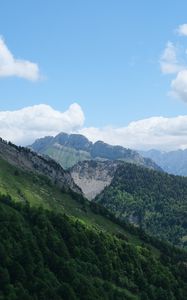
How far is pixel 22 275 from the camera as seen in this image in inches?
5221

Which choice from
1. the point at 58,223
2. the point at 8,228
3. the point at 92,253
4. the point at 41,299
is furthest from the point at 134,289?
the point at 41,299

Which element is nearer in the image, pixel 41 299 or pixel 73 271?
pixel 41 299

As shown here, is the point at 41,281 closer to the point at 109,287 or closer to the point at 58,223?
the point at 109,287

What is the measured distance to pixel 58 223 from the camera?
196125mm

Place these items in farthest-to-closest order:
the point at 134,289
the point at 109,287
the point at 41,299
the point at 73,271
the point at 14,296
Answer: the point at 134,289 < the point at 109,287 < the point at 73,271 < the point at 41,299 < the point at 14,296

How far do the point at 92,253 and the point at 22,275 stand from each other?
60888mm

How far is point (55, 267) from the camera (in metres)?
154

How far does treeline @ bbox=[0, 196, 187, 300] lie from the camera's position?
130250 mm

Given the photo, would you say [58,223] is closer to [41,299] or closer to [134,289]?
[134,289]

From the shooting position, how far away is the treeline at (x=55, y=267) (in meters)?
130

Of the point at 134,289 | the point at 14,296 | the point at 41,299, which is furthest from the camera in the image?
the point at 134,289

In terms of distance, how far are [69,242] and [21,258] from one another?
45063mm

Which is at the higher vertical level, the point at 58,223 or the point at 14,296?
the point at 58,223

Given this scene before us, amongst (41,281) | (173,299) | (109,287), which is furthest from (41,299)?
(173,299)
